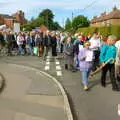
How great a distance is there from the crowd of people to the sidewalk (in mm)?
1420

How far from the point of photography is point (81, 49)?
13922 mm

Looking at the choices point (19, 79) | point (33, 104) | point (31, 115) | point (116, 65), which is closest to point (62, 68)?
point (19, 79)

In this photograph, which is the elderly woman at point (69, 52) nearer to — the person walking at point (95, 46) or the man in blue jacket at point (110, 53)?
the person walking at point (95, 46)

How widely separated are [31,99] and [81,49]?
289cm

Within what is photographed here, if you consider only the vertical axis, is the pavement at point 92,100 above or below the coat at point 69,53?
below

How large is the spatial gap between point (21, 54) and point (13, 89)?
1666cm

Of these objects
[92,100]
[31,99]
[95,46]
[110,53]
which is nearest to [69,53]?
[95,46]

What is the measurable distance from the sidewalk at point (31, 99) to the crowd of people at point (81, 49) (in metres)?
1.42

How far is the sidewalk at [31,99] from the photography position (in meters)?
9.73

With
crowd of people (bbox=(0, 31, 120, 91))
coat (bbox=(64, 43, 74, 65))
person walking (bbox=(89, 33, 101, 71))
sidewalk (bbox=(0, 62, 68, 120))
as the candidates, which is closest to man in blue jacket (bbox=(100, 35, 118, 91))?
crowd of people (bbox=(0, 31, 120, 91))

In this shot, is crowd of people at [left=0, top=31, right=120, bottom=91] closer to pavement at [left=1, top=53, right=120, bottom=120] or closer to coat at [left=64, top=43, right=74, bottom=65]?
coat at [left=64, top=43, right=74, bottom=65]

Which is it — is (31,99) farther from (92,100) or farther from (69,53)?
(69,53)

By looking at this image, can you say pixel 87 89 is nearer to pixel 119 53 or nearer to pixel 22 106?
pixel 119 53

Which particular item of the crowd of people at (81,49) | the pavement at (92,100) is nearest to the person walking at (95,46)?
the crowd of people at (81,49)
